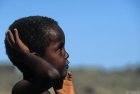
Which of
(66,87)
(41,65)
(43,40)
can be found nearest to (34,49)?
(43,40)

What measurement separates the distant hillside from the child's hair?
34947 millimetres

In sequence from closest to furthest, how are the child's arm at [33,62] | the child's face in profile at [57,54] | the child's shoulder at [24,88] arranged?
the child's arm at [33,62], the child's shoulder at [24,88], the child's face in profile at [57,54]

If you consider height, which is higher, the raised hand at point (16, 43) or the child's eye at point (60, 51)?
the raised hand at point (16, 43)

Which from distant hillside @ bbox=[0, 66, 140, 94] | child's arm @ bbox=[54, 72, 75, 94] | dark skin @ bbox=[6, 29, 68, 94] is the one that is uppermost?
dark skin @ bbox=[6, 29, 68, 94]

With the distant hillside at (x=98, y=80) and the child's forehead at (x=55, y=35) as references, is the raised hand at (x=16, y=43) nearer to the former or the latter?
the child's forehead at (x=55, y=35)

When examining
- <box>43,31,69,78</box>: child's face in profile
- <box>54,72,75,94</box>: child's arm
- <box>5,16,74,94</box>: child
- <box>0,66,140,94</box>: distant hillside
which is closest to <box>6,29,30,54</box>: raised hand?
<box>5,16,74,94</box>: child

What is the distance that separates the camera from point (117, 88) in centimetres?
4438

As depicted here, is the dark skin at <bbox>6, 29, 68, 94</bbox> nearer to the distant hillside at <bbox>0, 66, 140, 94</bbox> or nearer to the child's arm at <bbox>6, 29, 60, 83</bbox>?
the child's arm at <bbox>6, 29, 60, 83</bbox>

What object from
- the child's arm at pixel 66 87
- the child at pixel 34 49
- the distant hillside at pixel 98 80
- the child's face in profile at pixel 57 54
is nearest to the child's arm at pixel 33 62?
the child at pixel 34 49

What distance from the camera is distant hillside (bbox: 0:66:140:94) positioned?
140 ft

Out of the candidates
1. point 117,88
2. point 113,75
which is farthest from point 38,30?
point 113,75

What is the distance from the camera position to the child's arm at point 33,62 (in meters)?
3.46

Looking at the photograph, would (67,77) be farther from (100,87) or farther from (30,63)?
(100,87)

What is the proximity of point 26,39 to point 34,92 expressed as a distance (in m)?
0.33
